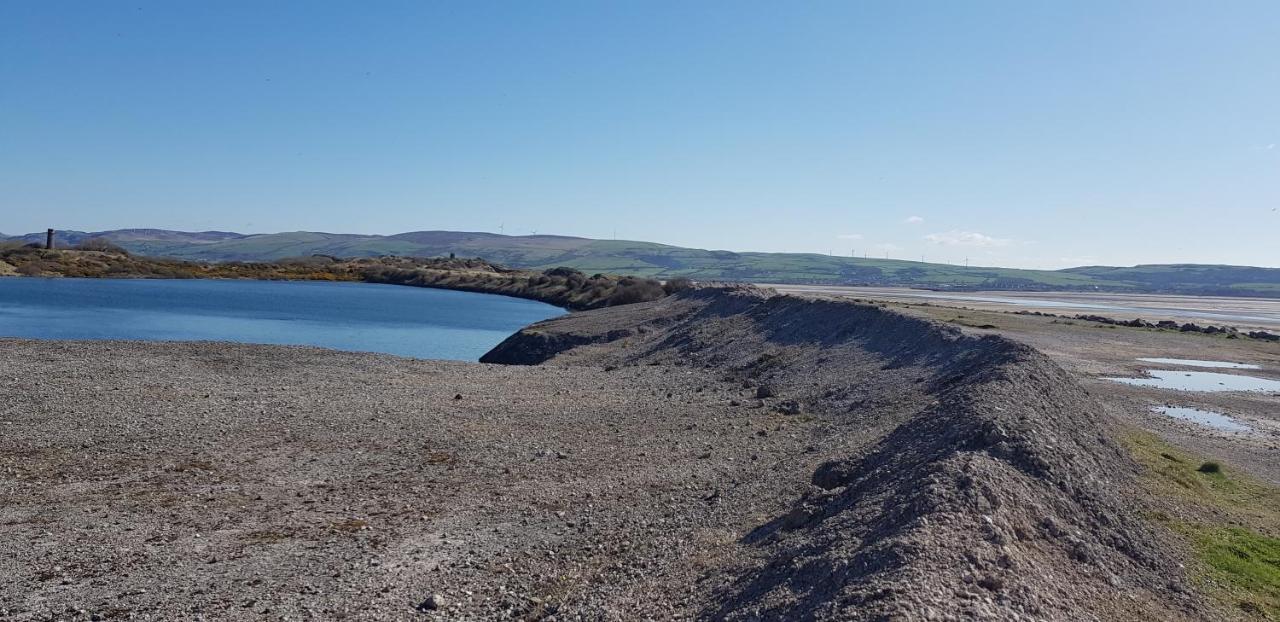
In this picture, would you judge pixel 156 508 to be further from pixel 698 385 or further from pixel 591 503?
pixel 698 385

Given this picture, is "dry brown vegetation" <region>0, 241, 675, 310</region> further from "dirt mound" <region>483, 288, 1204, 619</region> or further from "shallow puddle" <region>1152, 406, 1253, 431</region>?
"dirt mound" <region>483, 288, 1204, 619</region>

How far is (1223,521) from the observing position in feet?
39.5

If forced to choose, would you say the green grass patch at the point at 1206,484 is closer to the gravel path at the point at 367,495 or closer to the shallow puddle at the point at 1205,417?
the gravel path at the point at 367,495

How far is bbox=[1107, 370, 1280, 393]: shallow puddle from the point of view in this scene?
31.2 meters

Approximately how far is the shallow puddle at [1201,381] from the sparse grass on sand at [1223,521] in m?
15.6

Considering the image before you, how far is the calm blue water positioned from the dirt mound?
104 feet

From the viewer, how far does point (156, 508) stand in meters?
12.9

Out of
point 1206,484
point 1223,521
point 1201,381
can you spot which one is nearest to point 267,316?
point 1201,381

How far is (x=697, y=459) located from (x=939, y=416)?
428cm

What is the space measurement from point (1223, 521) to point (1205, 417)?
14222 mm

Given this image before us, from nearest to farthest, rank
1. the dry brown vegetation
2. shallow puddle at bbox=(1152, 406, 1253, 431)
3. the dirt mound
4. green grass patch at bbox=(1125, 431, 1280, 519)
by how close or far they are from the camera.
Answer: the dirt mound, green grass patch at bbox=(1125, 431, 1280, 519), shallow puddle at bbox=(1152, 406, 1253, 431), the dry brown vegetation

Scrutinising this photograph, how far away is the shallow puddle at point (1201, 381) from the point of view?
31.2 meters

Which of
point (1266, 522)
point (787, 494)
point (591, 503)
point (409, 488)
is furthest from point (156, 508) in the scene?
point (1266, 522)

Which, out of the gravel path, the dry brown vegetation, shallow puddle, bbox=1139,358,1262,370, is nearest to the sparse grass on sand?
the gravel path
